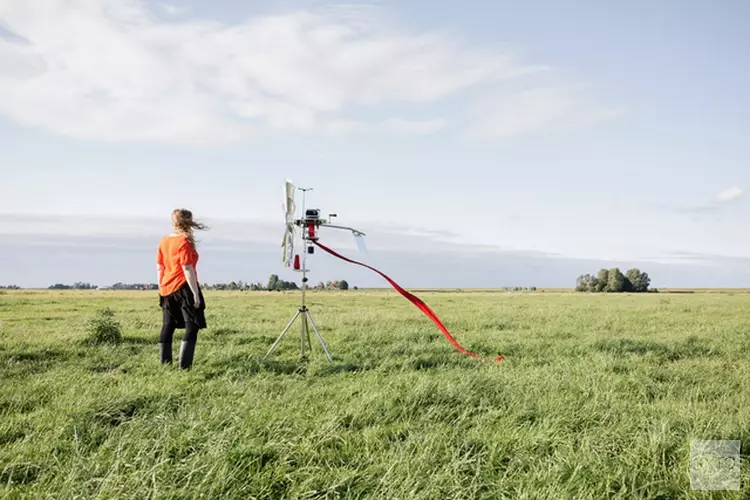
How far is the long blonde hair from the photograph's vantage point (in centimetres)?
762

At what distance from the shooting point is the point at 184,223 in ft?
25.1

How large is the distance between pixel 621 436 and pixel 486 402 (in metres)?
1.37

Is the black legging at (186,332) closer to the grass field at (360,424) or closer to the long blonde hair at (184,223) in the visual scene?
the grass field at (360,424)

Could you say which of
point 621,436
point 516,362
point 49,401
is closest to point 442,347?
point 516,362

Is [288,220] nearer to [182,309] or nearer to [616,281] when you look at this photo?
[182,309]

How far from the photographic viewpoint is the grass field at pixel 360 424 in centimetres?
349

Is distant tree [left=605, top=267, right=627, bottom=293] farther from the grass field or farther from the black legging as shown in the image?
the black legging

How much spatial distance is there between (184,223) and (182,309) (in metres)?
1.27

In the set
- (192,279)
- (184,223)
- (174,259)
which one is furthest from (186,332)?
(184,223)

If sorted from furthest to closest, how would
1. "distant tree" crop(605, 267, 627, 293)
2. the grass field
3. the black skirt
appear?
"distant tree" crop(605, 267, 627, 293) < the black skirt < the grass field

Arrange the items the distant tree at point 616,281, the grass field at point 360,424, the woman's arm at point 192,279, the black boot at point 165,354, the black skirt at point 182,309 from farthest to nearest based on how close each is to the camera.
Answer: the distant tree at point 616,281
the black boot at point 165,354
the black skirt at point 182,309
the woman's arm at point 192,279
the grass field at point 360,424

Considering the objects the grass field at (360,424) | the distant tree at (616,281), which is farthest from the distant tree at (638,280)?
the grass field at (360,424)

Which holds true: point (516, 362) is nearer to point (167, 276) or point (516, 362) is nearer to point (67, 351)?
point (167, 276)

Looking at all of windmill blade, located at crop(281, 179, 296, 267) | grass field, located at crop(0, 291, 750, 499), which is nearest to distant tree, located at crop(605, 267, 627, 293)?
grass field, located at crop(0, 291, 750, 499)
